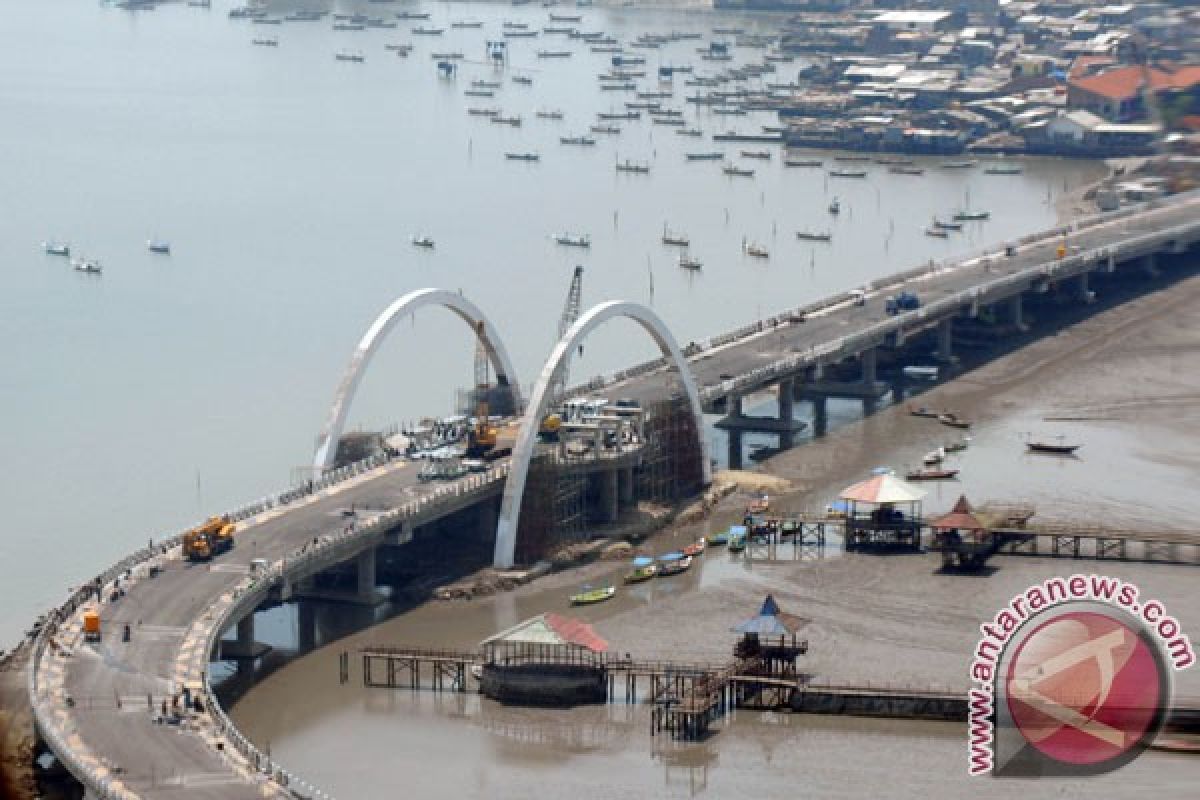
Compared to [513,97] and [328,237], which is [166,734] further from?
[513,97]

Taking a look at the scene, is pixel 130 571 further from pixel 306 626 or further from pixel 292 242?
pixel 292 242

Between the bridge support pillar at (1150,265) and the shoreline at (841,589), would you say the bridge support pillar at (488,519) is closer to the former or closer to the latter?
the shoreline at (841,589)

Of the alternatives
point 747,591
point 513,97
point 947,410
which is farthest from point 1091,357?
point 513,97

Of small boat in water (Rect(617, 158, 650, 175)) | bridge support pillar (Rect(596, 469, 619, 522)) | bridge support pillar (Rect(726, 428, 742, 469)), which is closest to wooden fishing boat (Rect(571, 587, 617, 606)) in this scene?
bridge support pillar (Rect(596, 469, 619, 522))

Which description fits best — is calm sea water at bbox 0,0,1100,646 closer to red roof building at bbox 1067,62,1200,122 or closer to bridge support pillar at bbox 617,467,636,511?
red roof building at bbox 1067,62,1200,122

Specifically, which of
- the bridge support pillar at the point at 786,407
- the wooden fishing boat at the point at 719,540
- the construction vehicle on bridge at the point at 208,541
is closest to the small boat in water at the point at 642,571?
the wooden fishing boat at the point at 719,540
